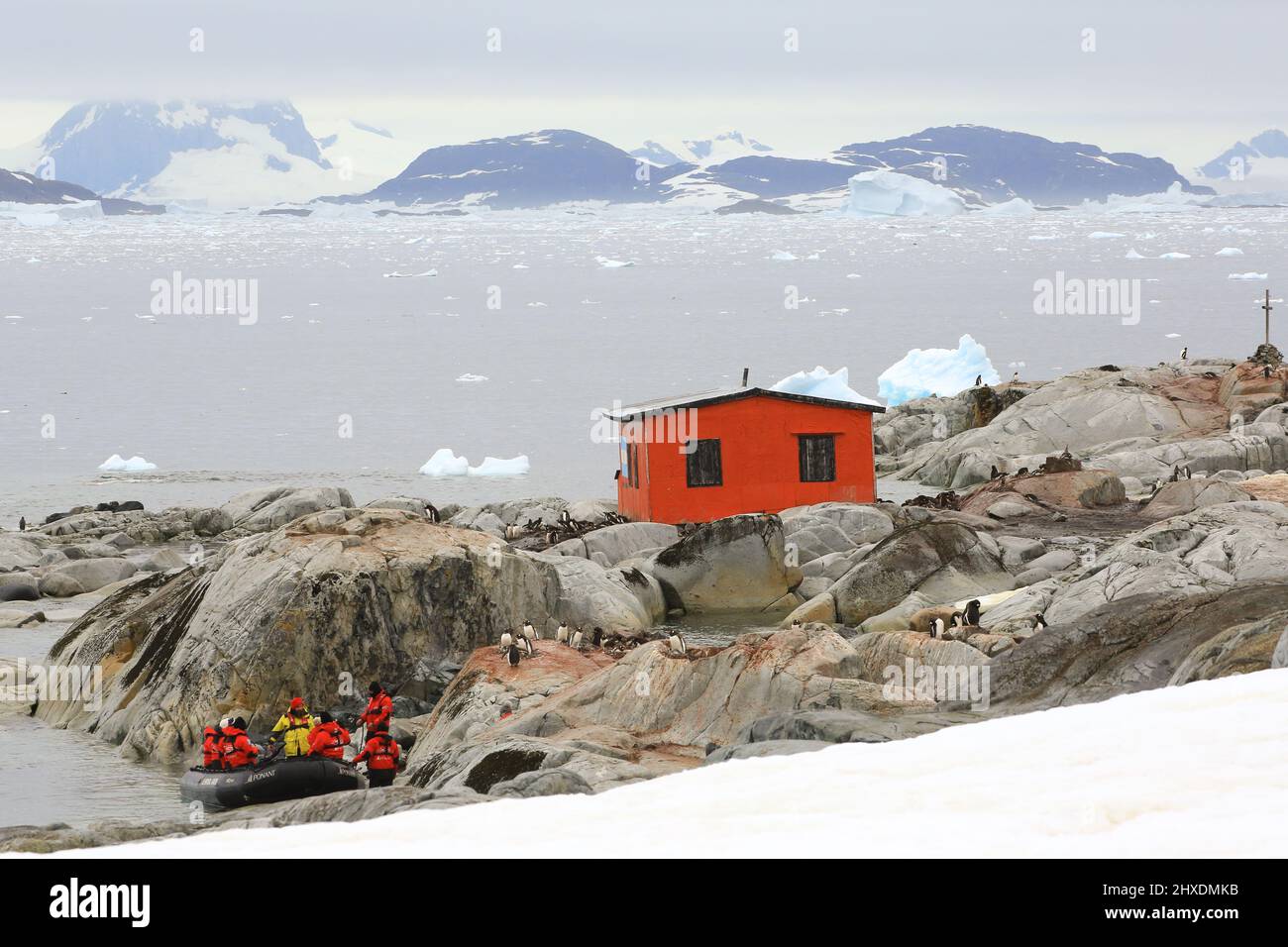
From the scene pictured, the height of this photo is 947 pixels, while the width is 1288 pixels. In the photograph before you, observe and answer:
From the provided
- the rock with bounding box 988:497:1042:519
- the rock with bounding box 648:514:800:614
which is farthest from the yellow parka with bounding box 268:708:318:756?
the rock with bounding box 988:497:1042:519

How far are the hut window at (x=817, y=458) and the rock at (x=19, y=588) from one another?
15968mm

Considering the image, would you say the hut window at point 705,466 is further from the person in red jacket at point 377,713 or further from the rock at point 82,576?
the person in red jacket at point 377,713

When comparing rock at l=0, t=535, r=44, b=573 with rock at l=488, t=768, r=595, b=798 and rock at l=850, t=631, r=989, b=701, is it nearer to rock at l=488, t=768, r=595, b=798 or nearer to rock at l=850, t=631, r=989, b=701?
rock at l=850, t=631, r=989, b=701

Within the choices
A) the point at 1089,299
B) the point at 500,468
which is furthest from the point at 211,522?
the point at 1089,299

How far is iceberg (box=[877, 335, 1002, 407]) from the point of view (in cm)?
5997

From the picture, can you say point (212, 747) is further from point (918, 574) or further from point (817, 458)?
point (817, 458)

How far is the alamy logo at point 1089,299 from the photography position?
114250 mm

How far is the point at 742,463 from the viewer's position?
3288 cm

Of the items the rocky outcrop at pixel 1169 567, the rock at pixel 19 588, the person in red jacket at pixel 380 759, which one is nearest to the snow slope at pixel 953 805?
the person in red jacket at pixel 380 759

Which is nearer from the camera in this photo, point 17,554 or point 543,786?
point 543,786
